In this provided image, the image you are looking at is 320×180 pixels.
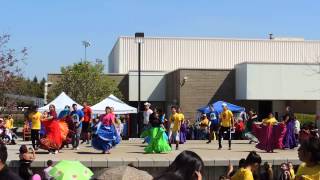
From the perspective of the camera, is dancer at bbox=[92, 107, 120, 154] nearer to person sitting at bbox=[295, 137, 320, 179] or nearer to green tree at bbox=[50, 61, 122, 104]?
person sitting at bbox=[295, 137, 320, 179]

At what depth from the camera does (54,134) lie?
18516mm

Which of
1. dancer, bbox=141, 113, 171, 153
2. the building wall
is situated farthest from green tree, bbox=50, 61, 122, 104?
dancer, bbox=141, 113, 171, 153

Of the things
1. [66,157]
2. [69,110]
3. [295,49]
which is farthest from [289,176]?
[295,49]

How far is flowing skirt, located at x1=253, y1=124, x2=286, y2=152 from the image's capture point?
1967 cm

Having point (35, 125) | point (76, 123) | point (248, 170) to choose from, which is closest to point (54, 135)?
point (35, 125)

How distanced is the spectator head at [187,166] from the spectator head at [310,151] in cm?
146

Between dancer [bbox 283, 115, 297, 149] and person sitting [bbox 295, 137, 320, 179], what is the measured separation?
49.8 feet

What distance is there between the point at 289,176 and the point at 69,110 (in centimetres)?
1092

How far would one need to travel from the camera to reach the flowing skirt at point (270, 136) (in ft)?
64.5

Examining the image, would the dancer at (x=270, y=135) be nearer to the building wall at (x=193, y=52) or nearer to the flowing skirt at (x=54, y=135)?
the flowing skirt at (x=54, y=135)

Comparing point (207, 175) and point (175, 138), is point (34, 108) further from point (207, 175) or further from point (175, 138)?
point (207, 175)

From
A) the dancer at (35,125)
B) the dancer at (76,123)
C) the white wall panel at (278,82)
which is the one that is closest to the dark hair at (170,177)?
the dancer at (35,125)

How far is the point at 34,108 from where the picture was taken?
19781 mm

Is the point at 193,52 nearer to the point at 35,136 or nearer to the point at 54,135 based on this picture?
the point at 35,136
